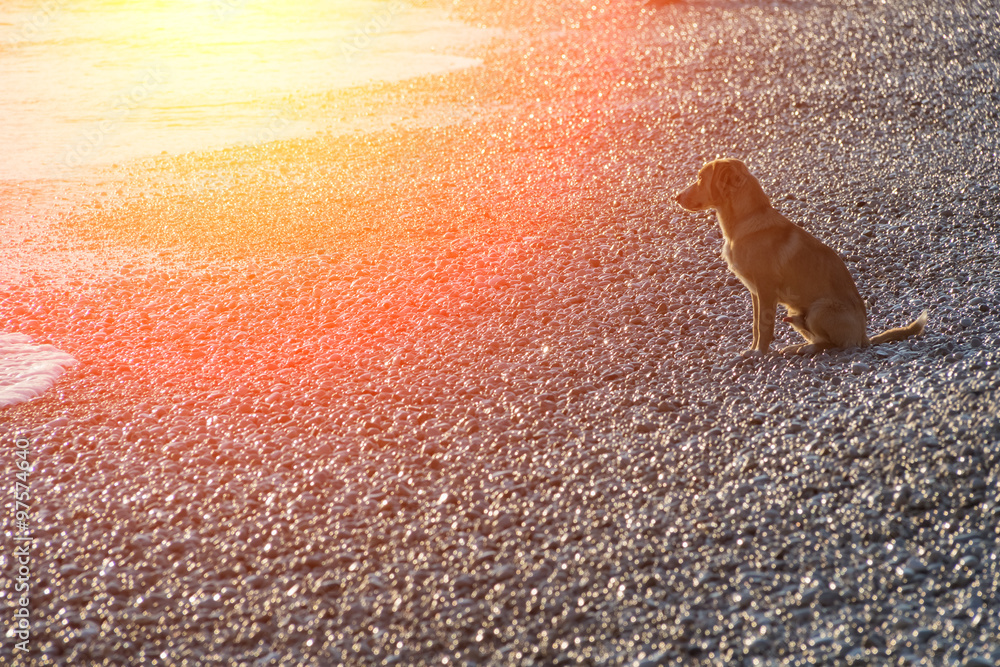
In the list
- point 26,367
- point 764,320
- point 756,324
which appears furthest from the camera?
point 26,367

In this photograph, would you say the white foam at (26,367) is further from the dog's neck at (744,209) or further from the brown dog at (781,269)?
the dog's neck at (744,209)

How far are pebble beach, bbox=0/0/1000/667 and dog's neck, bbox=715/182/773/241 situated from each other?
1036mm

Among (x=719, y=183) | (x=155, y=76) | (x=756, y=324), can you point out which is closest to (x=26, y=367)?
(x=719, y=183)

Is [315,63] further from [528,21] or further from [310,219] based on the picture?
[310,219]

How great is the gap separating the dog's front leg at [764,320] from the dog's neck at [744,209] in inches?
21.1

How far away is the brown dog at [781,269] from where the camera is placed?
23.4 feet

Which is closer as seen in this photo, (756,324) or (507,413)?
(507,413)

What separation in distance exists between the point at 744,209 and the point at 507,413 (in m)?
2.48

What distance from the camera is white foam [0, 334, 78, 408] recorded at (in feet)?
24.9

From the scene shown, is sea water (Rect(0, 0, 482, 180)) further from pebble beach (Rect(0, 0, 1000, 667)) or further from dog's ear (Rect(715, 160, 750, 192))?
dog's ear (Rect(715, 160, 750, 192))

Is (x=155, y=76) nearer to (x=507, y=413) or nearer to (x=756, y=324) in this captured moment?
(x=507, y=413)

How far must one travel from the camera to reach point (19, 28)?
24531 mm

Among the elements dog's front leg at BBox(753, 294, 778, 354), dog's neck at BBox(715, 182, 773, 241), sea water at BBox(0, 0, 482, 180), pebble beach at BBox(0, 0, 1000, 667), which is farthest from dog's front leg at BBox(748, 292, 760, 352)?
sea water at BBox(0, 0, 482, 180)

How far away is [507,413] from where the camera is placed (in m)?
6.99
